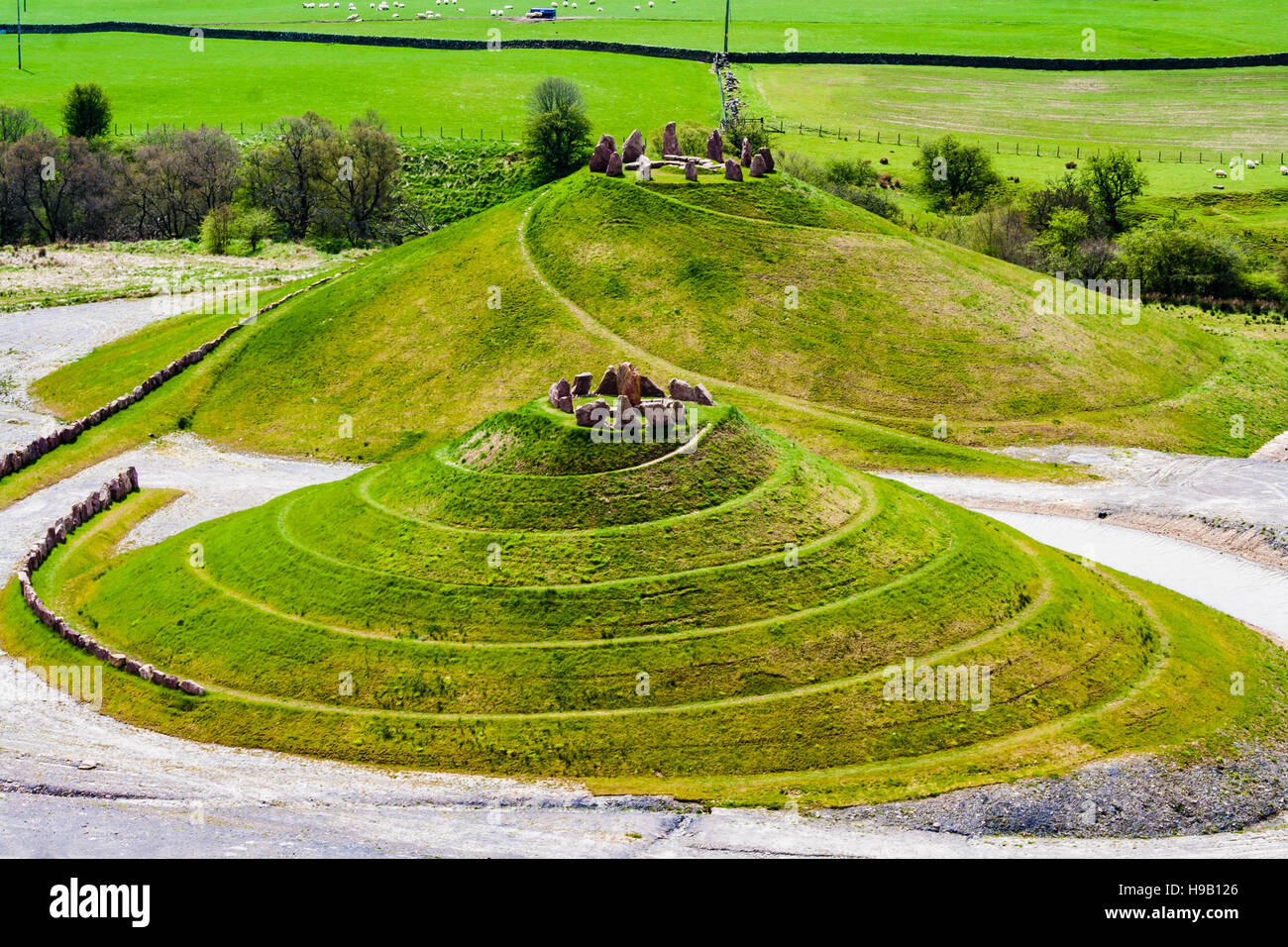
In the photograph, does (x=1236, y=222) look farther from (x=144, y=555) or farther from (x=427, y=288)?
(x=144, y=555)

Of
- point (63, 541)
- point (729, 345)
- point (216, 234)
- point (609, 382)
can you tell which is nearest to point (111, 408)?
point (63, 541)

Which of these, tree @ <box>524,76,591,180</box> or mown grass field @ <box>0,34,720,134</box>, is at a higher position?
mown grass field @ <box>0,34,720,134</box>

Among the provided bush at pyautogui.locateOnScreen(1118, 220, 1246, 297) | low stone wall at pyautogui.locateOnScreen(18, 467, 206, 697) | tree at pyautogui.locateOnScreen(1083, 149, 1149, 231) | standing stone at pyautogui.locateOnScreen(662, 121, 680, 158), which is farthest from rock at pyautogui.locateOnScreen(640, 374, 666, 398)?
tree at pyautogui.locateOnScreen(1083, 149, 1149, 231)

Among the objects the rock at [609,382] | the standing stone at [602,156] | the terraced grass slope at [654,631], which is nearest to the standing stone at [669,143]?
the standing stone at [602,156]

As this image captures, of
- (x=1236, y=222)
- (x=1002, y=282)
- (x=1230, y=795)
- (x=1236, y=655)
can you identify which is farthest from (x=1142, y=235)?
(x=1230, y=795)

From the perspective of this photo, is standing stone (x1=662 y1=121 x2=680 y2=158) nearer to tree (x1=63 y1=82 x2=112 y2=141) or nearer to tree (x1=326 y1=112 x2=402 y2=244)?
tree (x1=326 y1=112 x2=402 y2=244)
